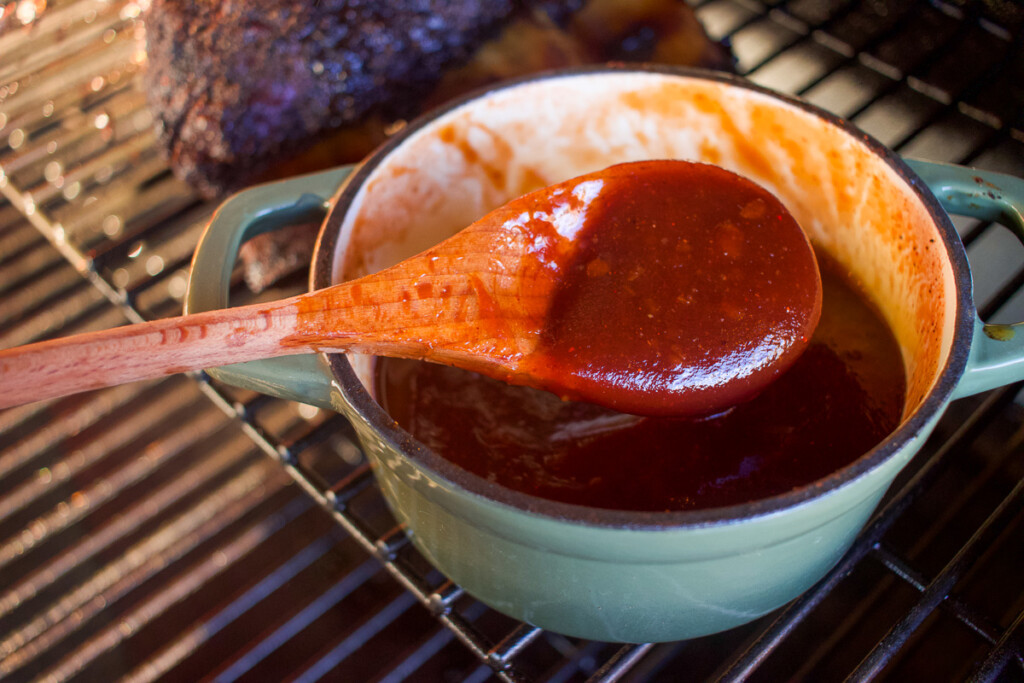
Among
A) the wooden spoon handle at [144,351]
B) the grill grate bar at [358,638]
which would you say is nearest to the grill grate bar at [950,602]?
the grill grate bar at [358,638]

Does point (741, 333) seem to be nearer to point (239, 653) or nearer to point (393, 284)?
point (393, 284)

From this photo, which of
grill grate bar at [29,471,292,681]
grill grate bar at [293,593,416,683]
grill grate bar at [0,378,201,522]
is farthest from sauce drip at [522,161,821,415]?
grill grate bar at [0,378,201,522]

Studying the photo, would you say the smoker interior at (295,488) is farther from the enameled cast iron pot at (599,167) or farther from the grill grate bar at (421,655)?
the enameled cast iron pot at (599,167)

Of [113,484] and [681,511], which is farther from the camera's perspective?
[113,484]

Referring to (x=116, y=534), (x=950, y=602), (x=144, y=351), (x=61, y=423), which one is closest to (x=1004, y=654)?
(x=950, y=602)

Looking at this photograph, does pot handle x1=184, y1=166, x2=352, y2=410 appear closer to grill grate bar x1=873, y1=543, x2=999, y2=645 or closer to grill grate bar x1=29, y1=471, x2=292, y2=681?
grill grate bar x1=29, y1=471, x2=292, y2=681

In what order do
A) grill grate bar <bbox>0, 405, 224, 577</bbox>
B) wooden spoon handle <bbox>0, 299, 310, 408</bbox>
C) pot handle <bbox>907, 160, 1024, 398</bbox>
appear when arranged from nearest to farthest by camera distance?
1. wooden spoon handle <bbox>0, 299, 310, 408</bbox>
2. pot handle <bbox>907, 160, 1024, 398</bbox>
3. grill grate bar <bbox>0, 405, 224, 577</bbox>

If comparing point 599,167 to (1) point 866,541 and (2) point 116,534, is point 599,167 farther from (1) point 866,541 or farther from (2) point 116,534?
(2) point 116,534
